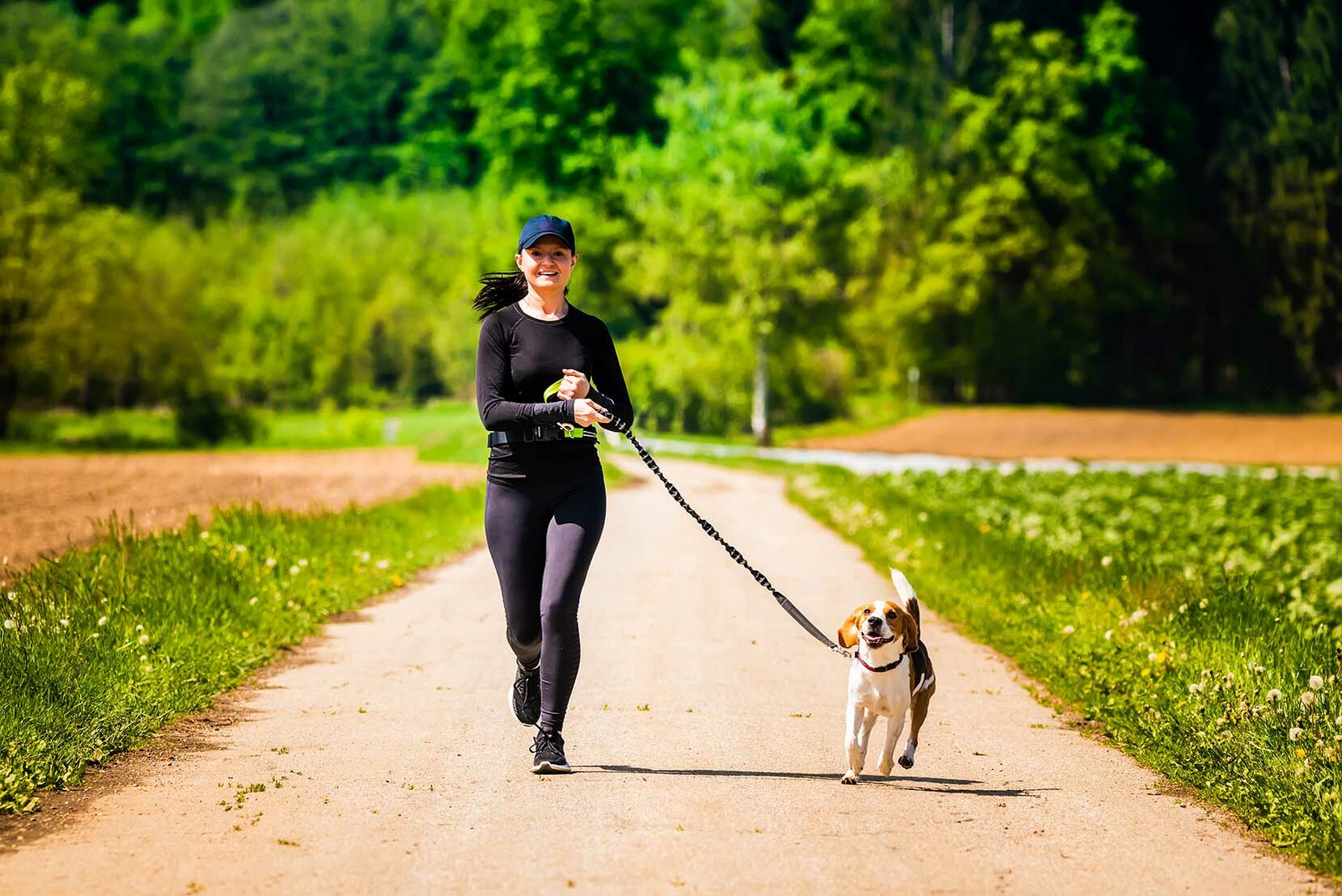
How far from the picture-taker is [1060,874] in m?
5.60

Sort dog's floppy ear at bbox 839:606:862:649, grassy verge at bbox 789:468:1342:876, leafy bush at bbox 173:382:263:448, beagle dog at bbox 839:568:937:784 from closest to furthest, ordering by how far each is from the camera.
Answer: beagle dog at bbox 839:568:937:784, grassy verge at bbox 789:468:1342:876, dog's floppy ear at bbox 839:606:862:649, leafy bush at bbox 173:382:263:448

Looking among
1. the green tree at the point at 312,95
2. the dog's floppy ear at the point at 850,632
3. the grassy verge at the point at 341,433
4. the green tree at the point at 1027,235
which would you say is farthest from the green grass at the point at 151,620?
the green tree at the point at 312,95

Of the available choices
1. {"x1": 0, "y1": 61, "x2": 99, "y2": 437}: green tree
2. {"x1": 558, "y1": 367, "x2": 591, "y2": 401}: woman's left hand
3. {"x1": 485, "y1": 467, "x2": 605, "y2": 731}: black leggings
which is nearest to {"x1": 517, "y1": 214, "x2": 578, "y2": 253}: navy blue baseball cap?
{"x1": 558, "y1": 367, "x2": 591, "y2": 401}: woman's left hand

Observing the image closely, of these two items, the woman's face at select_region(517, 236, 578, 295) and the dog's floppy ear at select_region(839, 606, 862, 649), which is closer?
the dog's floppy ear at select_region(839, 606, 862, 649)

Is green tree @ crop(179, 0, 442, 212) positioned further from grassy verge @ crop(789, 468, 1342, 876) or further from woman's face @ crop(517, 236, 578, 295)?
woman's face @ crop(517, 236, 578, 295)

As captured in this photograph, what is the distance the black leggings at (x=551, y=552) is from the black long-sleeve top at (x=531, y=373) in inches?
3.5

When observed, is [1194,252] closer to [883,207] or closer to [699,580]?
[883,207]

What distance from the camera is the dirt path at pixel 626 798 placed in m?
5.54

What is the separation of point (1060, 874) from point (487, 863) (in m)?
1.99

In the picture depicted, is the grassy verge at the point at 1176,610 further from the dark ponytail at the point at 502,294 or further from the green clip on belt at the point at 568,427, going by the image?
the dark ponytail at the point at 502,294

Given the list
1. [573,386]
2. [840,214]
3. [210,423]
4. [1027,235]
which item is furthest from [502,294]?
[1027,235]

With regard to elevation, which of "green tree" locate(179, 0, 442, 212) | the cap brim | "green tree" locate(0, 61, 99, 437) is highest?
"green tree" locate(179, 0, 442, 212)

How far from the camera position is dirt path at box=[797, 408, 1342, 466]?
45031 mm

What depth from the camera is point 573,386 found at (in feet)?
23.4
